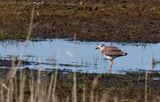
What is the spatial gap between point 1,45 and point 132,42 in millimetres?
3531

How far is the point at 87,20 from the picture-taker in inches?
906

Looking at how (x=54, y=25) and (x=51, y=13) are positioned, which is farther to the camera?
(x=51, y=13)

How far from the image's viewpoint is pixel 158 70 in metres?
14.7

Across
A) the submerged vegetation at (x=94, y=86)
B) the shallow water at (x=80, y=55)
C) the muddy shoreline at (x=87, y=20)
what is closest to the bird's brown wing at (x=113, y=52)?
the shallow water at (x=80, y=55)

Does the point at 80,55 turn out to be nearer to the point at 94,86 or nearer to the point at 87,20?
the point at 94,86

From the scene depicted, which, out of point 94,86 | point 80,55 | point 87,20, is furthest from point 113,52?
point 87,20

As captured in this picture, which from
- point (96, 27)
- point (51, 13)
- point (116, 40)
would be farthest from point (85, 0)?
point (116, 40)

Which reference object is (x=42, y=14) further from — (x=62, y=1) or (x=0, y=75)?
(x=0, y=75)

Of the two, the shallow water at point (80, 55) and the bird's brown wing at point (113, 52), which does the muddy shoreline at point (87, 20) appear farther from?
the bird's brown wing at point (113, 52)

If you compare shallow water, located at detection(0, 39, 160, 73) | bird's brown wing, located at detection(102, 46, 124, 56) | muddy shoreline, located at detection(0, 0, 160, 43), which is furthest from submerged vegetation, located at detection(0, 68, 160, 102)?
muddy shoreline, located at detection(0, 0, 160, 43)

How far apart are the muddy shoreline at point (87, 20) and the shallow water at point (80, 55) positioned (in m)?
1.03

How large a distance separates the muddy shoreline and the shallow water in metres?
1.03

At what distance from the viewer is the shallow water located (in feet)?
48.8

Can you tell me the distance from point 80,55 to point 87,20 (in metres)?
6.79
